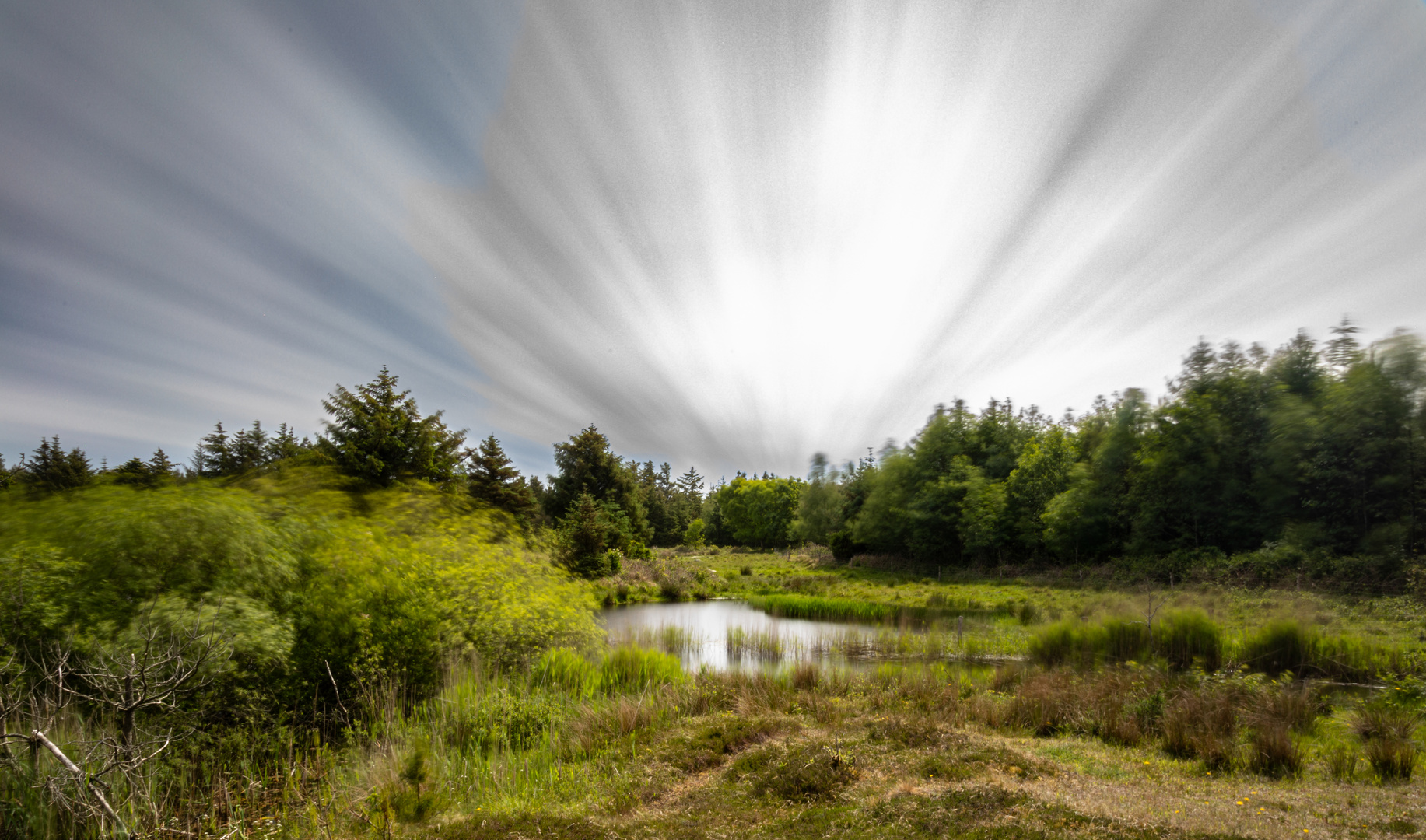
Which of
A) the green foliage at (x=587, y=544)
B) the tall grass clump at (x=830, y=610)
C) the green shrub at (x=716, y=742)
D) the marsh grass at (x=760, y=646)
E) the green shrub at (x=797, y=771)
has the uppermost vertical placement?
the green foliage at (x=587, y=544)

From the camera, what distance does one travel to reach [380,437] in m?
25.6

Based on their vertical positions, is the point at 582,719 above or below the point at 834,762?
below

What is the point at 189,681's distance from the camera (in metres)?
6.11

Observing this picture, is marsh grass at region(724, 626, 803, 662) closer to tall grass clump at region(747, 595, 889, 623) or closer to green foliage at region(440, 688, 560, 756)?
tall grass clump at region(747, 595, 889, 623)

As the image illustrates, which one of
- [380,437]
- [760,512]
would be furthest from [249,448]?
[760,512]

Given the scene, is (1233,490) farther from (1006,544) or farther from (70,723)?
(70,723)

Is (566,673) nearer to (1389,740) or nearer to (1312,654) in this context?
(1389,740)

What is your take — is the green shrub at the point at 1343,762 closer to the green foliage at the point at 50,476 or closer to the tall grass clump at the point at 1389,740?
the tall grass clump at the point at 1389,740

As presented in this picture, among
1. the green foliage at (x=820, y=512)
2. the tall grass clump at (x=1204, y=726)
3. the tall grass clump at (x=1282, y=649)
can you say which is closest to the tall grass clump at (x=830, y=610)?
the tall grass clump at (x=1282, y=649)

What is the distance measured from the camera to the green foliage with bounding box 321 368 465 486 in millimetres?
24906

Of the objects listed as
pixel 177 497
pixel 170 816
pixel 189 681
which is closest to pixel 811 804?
pixel 170 816

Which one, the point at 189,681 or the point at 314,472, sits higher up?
the point at 314,472

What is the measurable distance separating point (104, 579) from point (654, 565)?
3050 cm

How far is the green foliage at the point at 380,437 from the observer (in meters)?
24.9
